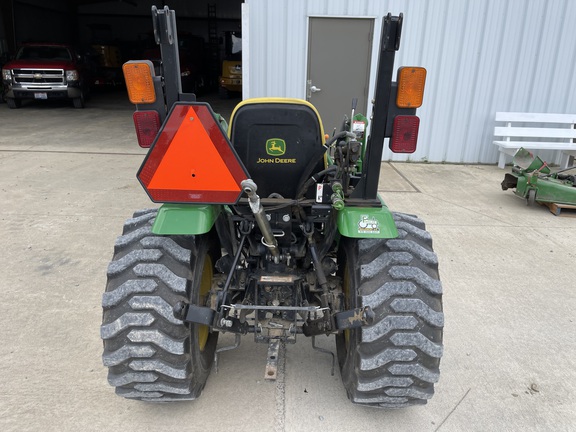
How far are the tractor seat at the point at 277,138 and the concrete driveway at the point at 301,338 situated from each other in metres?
1.26

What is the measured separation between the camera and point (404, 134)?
2.12 meters

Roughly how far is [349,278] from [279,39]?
612cm

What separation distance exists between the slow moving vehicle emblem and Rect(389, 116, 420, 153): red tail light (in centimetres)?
56

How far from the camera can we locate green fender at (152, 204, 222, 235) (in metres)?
2.06

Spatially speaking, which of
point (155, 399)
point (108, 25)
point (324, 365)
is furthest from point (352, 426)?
point (108, 25)

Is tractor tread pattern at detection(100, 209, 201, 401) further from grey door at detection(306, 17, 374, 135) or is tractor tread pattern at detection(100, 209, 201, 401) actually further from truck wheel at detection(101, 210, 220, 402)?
grey door at detection(306, 17, 374, 135)

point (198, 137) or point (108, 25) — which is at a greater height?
point (108, 25)

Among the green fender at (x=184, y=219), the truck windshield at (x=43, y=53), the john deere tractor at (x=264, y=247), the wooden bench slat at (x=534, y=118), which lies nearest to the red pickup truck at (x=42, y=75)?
the truck windshield at (x=43, y=53)

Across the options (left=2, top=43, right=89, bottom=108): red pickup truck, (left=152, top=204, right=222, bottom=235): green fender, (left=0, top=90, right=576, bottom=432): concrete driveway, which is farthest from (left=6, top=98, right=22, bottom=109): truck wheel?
(left=152, top=204, right=222, bottom=235): green fender

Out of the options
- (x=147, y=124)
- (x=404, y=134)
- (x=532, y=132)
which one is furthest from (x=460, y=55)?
(x=147, y=124)

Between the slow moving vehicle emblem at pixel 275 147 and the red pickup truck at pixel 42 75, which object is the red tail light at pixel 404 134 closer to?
the slow moving vehicle emblem at pixel 275 147

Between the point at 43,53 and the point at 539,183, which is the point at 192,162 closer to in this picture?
the point at 539,183

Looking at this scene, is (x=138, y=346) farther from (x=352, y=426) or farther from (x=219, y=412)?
(x=352, y=426)

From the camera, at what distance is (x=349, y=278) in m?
2.38
